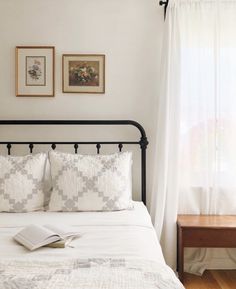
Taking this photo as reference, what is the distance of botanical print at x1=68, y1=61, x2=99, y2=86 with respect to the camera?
2934 mm

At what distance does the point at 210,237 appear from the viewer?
2609mm

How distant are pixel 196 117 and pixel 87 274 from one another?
5.98 ft

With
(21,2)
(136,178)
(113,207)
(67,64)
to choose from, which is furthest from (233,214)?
(21,2)

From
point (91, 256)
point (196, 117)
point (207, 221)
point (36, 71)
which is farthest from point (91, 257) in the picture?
point (36, 71)

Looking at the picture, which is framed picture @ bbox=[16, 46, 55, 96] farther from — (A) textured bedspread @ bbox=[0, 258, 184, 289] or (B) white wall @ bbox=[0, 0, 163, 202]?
(A) textured bedspread @ bbox=[0, 258, 184, 289]

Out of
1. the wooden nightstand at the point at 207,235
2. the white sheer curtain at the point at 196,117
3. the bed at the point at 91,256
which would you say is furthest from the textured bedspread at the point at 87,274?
the white sheer curtain at the point at 196,117

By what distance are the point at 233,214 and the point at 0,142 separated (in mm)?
1950

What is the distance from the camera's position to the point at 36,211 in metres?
2.49

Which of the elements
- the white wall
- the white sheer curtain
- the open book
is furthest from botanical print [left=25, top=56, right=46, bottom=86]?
the open book

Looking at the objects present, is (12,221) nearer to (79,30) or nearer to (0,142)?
(0,142)

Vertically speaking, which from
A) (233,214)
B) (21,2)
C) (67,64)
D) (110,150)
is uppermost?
(21,2)

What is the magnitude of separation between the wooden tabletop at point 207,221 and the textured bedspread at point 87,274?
1153 millimetres

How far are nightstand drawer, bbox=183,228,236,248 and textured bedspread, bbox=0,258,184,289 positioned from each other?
112cm

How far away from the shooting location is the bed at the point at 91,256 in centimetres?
134
